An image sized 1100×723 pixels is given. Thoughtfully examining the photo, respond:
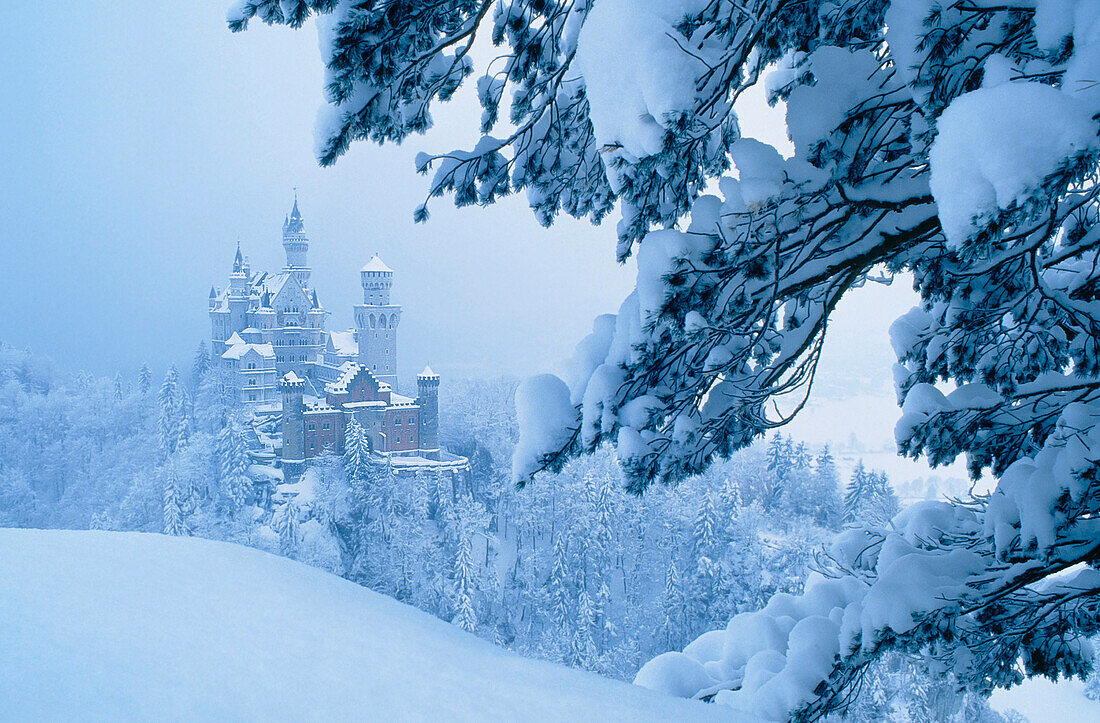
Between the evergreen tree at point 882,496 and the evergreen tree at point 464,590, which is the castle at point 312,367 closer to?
the evergreen tree at point 464,590

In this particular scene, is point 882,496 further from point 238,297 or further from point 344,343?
point 238,297

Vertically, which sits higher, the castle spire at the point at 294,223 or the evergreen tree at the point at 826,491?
the castle spire at the point at 294,223

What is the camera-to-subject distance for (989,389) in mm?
2896

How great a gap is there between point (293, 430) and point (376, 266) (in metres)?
15.2

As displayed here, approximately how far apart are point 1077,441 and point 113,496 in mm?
45760

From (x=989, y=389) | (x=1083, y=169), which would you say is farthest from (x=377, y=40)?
(x=989, y=389)

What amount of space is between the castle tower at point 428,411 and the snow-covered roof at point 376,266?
40.2 feet

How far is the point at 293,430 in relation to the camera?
33.3 metres

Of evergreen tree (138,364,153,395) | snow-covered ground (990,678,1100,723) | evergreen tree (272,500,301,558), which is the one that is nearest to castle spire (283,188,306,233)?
evergreen tree (138,364,153,395)

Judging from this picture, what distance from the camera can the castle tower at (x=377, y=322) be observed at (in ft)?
148

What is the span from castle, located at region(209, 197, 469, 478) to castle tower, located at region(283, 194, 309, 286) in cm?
7

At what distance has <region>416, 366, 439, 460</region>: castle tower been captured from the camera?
3547 centimetres

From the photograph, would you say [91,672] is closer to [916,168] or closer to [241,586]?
[241,586]

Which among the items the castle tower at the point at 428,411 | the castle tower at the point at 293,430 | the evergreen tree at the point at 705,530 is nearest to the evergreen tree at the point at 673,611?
the evergreen tree at the point at 705,530
